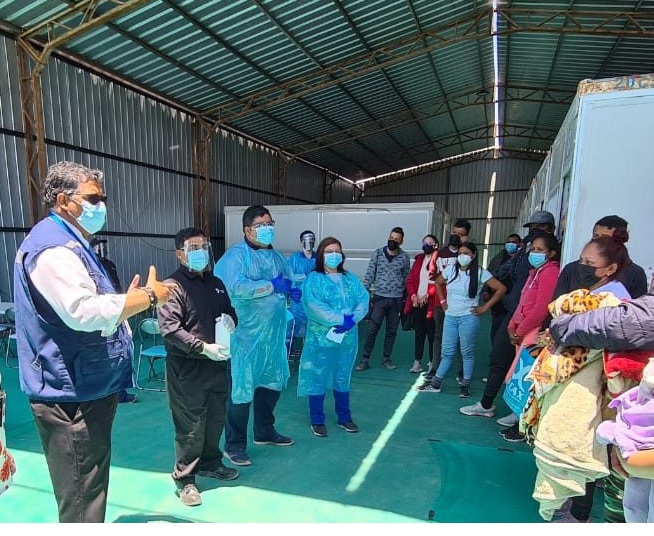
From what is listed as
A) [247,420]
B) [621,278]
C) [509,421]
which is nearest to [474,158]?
[509,421]

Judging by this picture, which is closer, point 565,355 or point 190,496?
point 565,355

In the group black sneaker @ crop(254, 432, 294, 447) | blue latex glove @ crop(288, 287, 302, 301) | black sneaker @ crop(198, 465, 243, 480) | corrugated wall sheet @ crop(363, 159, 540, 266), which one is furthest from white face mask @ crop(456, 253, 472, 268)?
corrugated wall sheet @ crop(363, 159, 540, 266)

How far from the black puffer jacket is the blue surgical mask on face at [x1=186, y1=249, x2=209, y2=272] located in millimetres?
1718

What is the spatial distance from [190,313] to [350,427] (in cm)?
162

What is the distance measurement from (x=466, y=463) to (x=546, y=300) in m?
1.19

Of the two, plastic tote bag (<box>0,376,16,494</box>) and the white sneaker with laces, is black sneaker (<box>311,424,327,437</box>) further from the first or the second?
plastic tote bag (<box>0,376,16,494</box>)

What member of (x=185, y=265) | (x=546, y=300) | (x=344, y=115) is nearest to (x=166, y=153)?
(x=344, y=115)

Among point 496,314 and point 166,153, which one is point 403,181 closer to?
point 166,153

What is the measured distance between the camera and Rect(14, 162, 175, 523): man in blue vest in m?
1.33

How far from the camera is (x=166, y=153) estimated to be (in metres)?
8.52

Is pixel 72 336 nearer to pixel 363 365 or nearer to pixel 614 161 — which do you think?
pixel 614 161

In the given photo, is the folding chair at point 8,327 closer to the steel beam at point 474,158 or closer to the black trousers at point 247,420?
the black trousers at point 247,420

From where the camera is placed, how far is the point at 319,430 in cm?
299

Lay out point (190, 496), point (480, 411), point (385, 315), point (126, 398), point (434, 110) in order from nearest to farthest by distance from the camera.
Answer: point (190, 496) → point (480, 411) → point (126, 398) → point (385, 315) → point (434, 110)
